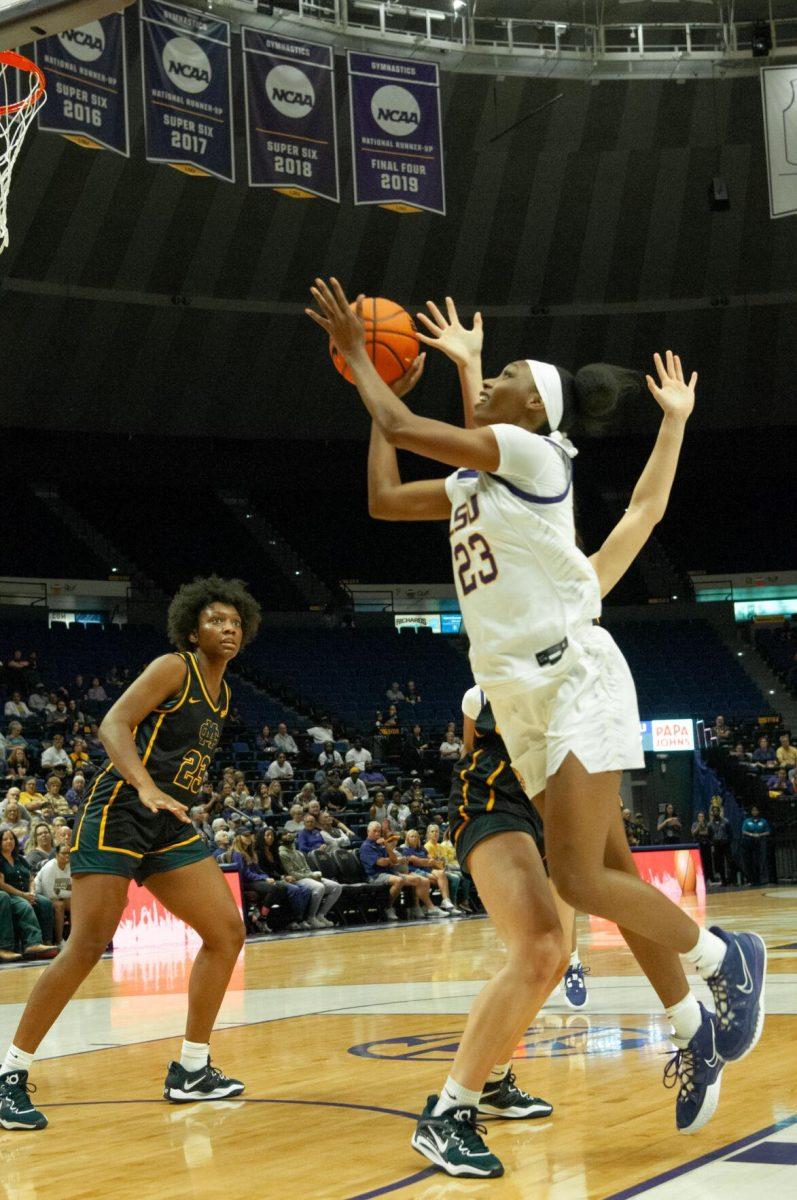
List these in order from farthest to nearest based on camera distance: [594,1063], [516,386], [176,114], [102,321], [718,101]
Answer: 1. [102,321]
2. [718,101]
3. [176,114]
4. [594,1063]
5. [516,386]

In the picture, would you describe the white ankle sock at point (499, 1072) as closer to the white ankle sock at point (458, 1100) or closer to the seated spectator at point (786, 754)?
the white ankle sock at point (458, 1100)

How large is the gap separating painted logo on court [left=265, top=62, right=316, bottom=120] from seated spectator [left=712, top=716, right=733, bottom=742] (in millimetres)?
15140

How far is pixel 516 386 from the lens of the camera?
12.9 feet

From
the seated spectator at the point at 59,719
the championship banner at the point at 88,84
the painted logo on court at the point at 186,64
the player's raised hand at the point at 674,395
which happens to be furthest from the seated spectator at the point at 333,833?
the player's raised hand at the point at 674,395

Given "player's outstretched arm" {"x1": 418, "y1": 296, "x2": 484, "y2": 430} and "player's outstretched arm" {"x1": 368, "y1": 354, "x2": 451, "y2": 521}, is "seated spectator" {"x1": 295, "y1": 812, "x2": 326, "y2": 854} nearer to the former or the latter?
"player's outstretched arm" {"x1": 418, "y1": 296, "x2": 484, "y2": 430}

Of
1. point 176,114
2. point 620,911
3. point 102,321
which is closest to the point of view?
point 620,911

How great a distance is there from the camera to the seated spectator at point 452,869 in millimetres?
17828

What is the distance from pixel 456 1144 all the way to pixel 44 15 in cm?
417

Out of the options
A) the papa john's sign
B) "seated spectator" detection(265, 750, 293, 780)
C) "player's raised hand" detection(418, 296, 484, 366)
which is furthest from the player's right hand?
the papa john's sign

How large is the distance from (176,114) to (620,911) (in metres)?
14.7

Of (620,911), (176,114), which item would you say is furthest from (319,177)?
(620,911)

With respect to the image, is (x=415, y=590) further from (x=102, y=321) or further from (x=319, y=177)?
(x=319, y=177)

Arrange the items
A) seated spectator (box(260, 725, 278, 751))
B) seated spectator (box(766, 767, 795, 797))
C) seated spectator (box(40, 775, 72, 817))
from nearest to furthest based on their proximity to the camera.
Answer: seated spectator (box(40, 775, 72, 817)), seated spectator (box(260, 725, 278, 751)), seated spectator (box(766, 767, 795, 797))

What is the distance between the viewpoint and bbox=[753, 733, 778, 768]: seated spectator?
25.1 m
